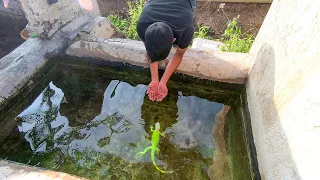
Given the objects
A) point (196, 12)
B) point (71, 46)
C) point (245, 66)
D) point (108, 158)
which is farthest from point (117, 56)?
point (196, 12)

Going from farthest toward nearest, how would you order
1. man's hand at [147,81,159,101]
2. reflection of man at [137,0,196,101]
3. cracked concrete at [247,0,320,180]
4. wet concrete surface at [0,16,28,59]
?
1. wet concrete surface at [0,16,28,59]
2. man's hand at [147,81,159,101]
3. reflection of man at [137,0,196,101]
4. cracked concrete at [247,0,320,180]

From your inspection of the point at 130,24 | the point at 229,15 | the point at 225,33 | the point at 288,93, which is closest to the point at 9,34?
the point at 130,24

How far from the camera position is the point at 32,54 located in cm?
338

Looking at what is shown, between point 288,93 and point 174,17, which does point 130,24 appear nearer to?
point 174,17

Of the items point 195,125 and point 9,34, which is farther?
point 9,34

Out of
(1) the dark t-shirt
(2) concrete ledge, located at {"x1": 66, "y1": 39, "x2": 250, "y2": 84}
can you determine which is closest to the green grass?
(2) concrete ledge, located at {"x1": 66, "y1": 39, "x2": 250, "y2": 84}

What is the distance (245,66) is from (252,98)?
18.8 inches

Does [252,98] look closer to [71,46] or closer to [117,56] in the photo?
[117,56]

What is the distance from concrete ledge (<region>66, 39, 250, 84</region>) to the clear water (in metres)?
0.26

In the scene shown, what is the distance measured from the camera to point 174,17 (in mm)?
2482

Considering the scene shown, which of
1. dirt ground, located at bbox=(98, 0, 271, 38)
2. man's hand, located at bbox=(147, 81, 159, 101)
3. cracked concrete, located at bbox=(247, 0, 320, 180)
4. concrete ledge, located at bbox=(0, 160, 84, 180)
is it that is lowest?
dirt ground, located at bbox=(98, 0, 271, 38)

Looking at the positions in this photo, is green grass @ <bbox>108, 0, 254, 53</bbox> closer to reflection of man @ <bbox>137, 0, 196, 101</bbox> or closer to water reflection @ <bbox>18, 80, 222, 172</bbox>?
water reflection @ <bbox>18, 80, 222, 172</bbox>

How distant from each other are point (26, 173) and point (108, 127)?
1.14 metres

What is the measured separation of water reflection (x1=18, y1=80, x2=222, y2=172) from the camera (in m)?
2.79
